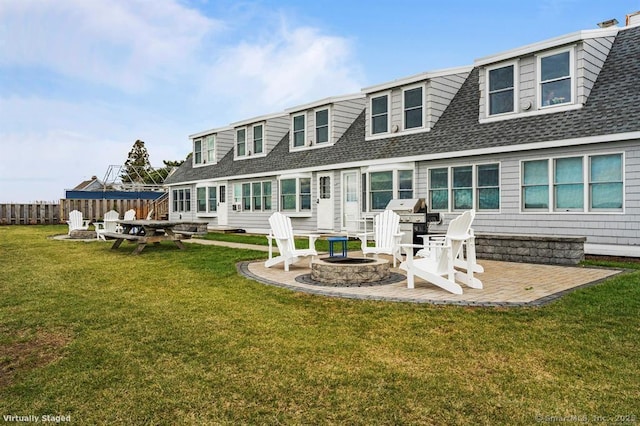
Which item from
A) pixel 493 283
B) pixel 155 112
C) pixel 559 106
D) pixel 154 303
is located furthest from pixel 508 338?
pixel 155 112

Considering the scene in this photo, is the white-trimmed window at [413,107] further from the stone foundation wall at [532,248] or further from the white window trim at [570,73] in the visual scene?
the stone foundation wall at [532,248]

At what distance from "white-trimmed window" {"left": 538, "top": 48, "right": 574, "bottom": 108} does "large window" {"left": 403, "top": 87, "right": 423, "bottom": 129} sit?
3.68 meters

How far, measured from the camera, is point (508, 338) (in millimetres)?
4098

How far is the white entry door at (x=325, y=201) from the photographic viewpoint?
53.2 feet

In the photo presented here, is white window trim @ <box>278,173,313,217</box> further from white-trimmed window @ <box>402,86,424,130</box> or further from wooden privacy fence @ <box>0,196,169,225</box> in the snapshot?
wooden privacy fence @ <box>0,196,169,225</box>

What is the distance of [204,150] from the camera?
24.2 m

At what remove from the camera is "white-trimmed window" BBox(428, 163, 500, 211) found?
39.1 ft

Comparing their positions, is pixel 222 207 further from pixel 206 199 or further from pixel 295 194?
pixel 295 194

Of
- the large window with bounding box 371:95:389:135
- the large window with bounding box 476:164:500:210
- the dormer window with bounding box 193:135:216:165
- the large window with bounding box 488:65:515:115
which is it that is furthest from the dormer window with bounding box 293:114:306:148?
the large window with bounding box 476:164:500:210

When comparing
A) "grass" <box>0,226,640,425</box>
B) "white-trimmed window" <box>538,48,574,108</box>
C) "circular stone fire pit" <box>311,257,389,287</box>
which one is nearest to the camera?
"grass" <box>0,226,640,425</box>

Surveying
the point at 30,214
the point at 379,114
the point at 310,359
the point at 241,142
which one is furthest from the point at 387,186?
the point at 30,214

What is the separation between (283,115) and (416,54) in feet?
20.7

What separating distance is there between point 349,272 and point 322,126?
1163 cm

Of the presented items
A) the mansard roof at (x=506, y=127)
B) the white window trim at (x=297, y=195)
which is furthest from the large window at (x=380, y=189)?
the white window trim at (x=297, y=195)
